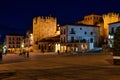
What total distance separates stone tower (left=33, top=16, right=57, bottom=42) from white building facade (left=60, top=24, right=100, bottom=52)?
16121 mm

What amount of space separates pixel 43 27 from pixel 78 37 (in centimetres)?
2125

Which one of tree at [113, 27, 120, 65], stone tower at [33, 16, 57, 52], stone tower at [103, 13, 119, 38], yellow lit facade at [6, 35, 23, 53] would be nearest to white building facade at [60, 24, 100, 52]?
stone tower at [103, 13, 119, 38]

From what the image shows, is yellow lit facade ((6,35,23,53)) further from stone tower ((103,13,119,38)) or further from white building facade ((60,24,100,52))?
stone tower ((103,13,119,38))

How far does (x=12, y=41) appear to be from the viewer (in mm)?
127625

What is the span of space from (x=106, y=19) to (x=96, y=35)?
706 cm

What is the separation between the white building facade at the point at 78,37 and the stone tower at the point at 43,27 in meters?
16.1

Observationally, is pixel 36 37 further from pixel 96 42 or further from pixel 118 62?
pixel 118 62

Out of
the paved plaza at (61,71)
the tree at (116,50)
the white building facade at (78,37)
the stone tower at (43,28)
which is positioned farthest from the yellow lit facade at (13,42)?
the tree at (116,50)

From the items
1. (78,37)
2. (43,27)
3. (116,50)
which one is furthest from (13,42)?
(116,50)

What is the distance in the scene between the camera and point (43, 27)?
298 ft

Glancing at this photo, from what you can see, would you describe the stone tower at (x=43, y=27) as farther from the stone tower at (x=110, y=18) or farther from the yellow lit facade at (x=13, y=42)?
the yellow lit facade at (x=13, y=42)

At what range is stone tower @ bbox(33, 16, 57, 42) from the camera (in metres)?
90.5

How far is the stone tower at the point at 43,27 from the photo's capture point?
90500mm

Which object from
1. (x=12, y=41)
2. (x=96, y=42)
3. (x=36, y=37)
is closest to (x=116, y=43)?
(x=96, y=42)
